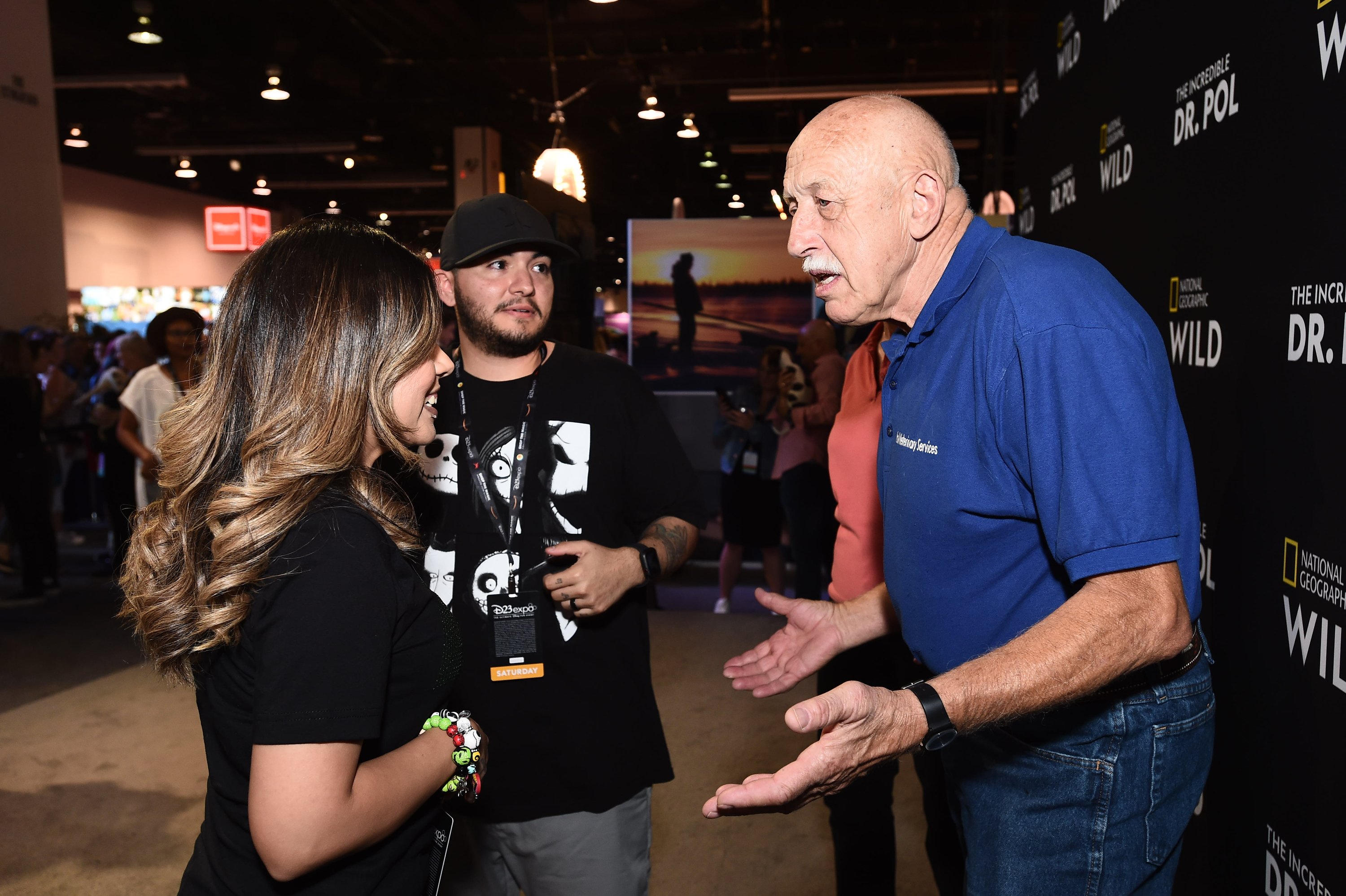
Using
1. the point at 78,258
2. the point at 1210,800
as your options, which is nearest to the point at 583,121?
the point at 78,258

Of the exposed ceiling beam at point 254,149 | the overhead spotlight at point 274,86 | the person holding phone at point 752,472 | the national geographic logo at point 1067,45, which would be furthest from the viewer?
the exposed ceiling beam at point 254,149

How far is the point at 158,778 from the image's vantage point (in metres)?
3.77

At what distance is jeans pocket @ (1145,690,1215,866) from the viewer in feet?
4.23

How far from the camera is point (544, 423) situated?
1916 mm

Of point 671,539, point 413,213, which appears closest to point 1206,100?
point 671,539

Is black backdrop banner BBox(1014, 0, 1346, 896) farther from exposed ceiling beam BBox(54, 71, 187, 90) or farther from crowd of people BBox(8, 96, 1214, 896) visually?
exposed ceiling beam BBox(54, 71, 187, 90)

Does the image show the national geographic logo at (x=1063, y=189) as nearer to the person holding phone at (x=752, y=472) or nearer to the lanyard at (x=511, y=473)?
the lanyard at (x=511, y=473)

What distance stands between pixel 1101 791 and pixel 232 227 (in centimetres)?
1703

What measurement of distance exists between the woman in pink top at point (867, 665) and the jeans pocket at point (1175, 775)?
A: 971 millimetres

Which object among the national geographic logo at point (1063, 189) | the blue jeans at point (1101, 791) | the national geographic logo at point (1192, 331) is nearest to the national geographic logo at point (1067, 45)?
the national geographic logo at point (1063, 189)

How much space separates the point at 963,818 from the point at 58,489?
30.6 feet

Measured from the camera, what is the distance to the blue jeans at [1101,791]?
4.20ft

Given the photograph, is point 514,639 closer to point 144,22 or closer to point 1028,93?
point 1028,93

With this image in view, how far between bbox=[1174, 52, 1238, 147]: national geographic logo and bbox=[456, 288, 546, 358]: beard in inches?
58.6
